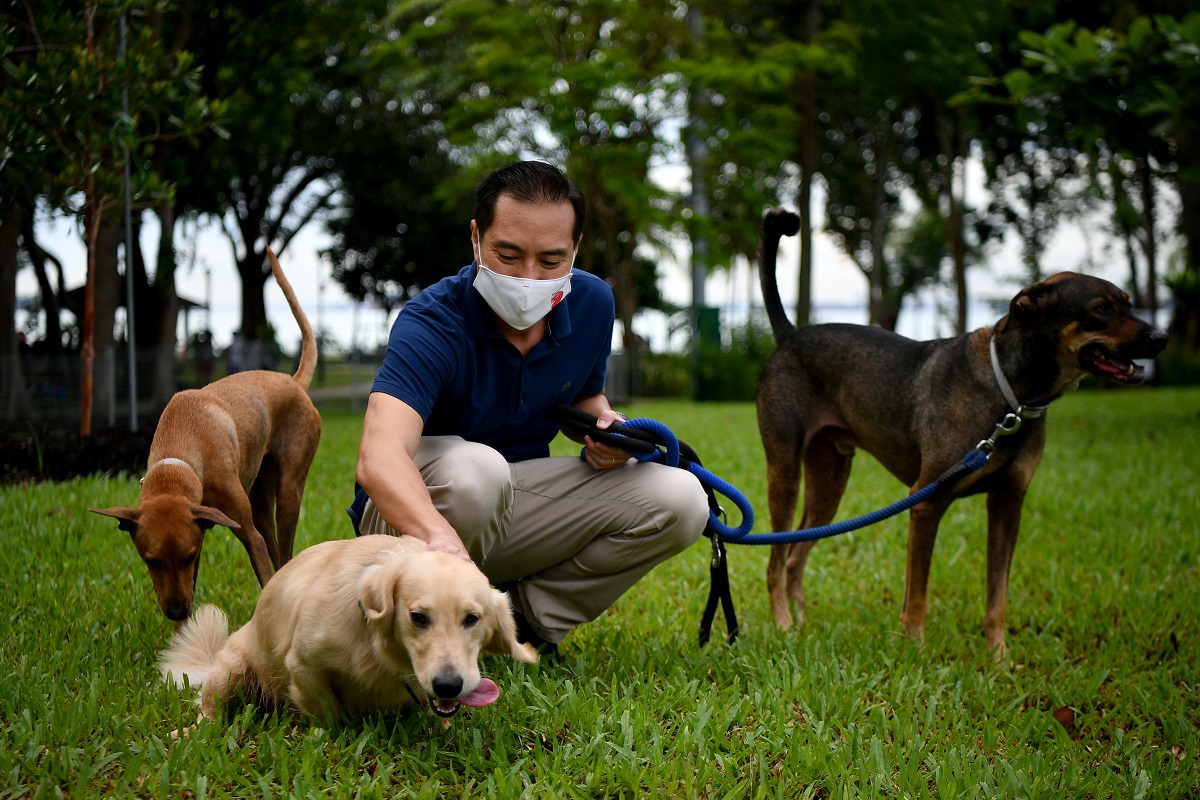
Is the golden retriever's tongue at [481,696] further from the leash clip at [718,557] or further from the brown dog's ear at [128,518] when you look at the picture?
the brown dog's ear at [128,518]

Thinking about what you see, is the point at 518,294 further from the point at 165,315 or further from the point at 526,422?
the point at 165,315

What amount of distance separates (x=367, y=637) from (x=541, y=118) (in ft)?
53.2

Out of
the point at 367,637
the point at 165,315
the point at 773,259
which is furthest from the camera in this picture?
the point at 165,315

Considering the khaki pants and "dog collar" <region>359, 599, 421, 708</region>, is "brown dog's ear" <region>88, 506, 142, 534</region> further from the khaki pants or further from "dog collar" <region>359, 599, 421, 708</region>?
"dog collar" <region>359, 599, 421, 708</region>

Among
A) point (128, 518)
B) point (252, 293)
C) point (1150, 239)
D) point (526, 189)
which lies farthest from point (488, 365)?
point (1150, 239)

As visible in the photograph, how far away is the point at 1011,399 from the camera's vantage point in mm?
3822

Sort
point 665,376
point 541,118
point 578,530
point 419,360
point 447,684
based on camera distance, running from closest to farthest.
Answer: point 447,684, point 419,360, point 578,530, point 541,118, point 665,376

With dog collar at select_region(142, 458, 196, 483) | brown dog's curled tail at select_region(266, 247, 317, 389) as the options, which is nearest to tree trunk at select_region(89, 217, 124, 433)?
brown dog's curled tail at select_region(266, 247, 317, 389)

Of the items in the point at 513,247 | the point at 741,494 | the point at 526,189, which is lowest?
the point at 741,494

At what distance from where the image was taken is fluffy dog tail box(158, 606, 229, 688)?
3049 mm

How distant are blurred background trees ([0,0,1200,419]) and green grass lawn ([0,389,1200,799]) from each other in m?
3.49

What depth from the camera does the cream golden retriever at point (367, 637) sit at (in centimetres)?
226

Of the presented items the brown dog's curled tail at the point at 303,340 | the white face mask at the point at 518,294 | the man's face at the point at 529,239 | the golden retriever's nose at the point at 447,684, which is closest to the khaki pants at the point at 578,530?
the white face mask at the point at 518,294

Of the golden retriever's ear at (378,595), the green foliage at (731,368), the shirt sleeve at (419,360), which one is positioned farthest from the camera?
the green foliage at (731,368)
